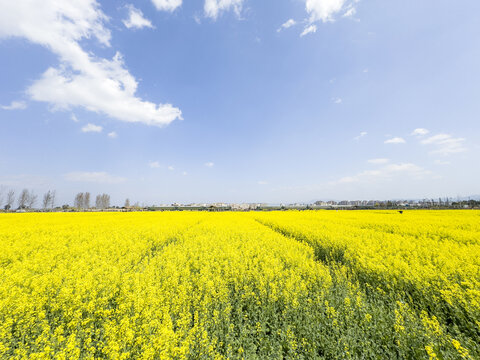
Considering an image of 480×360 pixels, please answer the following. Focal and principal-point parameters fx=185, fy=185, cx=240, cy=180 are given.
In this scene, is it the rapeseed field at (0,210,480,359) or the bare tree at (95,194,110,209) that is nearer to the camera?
the rapeseed field at (0,210,480,359)

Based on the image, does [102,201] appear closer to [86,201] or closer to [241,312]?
[86,201]

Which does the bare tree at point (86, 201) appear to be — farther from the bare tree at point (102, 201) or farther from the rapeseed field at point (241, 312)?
the rapeseed field at point (241, 312)

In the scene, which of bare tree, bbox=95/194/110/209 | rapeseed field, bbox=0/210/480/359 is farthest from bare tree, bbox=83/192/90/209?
rapeseed field, bbox=0/210/480/359

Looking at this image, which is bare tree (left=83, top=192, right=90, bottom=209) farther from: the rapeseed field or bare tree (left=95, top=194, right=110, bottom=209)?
the rapeseed field

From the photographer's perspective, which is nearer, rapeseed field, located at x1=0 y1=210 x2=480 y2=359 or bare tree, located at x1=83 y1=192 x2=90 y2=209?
rapeseed field, located at x1=0 y1=210 x2=480 y2=359

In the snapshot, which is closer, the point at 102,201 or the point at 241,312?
the point at 241,312

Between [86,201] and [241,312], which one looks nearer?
[241,312]

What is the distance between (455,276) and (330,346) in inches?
196

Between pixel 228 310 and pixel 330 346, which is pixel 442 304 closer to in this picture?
pixel 330 346

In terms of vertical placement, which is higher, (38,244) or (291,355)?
(38,244)

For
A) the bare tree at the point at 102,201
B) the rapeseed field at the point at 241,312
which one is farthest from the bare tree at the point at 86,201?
the rapeseed field at the point at 241,312

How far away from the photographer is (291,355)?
3.42m

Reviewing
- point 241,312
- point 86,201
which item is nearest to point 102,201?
point 86,201

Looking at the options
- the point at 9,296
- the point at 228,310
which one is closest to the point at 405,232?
the point at 228,310
